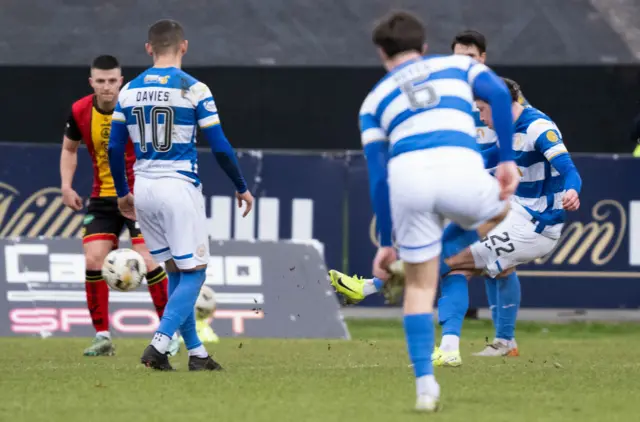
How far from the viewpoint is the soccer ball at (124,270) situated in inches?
423

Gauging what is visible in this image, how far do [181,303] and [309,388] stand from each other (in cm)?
135

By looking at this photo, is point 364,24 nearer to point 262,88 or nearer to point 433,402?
point 262,88

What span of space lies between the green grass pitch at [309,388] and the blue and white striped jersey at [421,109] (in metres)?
1.29

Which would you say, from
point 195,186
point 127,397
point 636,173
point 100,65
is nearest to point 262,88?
point 636,173

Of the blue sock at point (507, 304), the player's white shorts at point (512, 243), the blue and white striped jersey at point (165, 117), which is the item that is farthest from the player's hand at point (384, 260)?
the blue sock at point (507, 304)

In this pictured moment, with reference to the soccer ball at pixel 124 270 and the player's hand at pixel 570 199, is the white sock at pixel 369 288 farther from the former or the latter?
the soccer ball at pixel 124 270

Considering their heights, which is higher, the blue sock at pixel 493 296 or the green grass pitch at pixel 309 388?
the blue sock at pixel 493 296

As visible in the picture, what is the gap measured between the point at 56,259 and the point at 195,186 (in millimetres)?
5008

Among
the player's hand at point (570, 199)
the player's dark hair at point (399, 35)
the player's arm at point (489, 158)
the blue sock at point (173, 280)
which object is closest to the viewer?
the player's dark hair at point (399, 35)

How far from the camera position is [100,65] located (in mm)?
10875

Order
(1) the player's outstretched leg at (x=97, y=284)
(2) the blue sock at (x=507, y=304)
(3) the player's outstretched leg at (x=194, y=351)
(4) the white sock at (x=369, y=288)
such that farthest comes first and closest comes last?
(1) the player's outstretched leg at (x=97, y=284) < (2) the blue sock at (x=507, y=304) < (4) the white sock at (x=369, y=288) < (3) the player's outstretched leg at (x=194, y=351)

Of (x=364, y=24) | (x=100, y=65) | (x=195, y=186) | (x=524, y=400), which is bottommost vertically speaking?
(x=524, y=400)

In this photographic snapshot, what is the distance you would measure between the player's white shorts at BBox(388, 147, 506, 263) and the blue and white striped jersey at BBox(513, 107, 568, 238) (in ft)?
10.7

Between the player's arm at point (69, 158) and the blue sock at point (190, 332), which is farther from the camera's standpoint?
the player's arm at point (69, 158)
